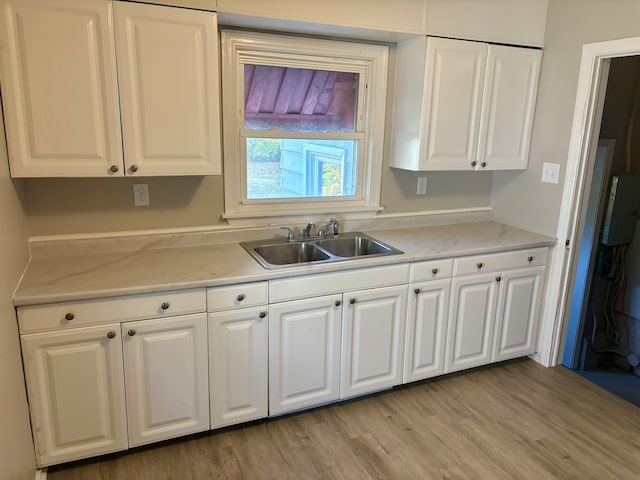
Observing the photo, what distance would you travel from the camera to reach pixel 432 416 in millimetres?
2561

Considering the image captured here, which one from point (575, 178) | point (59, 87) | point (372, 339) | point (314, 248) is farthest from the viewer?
point (575, 178)

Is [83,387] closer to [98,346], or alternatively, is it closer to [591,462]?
[98,346]

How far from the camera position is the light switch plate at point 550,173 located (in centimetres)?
290

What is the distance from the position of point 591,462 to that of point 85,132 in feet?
9.00

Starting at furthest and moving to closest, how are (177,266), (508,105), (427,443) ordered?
(508,105) → (427,443) → (177,266)

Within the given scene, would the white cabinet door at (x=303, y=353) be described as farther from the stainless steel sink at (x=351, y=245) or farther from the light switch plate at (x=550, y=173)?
the light switch plate at (x=550, y=173)

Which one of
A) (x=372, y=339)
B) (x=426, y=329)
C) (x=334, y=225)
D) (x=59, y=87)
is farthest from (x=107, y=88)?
(x=426, y=329)

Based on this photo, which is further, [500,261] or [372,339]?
[500,261]

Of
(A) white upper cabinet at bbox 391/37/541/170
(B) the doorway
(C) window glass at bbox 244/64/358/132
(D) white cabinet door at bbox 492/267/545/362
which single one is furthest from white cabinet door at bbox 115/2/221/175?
(B) the doorway

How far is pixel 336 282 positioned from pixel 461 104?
51.3 inches

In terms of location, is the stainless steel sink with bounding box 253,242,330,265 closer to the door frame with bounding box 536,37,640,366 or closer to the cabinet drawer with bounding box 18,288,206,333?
the cabinet drawer with bounding box 18,288,206,333

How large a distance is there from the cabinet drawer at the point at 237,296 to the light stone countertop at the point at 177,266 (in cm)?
4

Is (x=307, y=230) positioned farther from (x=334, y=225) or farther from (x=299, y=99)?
(x=299, y=99)

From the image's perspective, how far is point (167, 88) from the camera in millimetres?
2100
